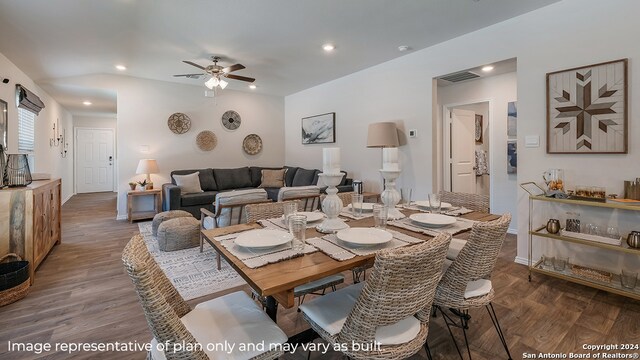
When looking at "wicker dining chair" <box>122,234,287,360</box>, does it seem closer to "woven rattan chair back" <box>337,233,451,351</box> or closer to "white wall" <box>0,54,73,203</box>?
"woven rattan chair back" <box>337,233,451,351</box>

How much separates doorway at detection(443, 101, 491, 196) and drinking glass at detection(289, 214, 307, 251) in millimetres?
4091

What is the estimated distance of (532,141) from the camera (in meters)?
2.91

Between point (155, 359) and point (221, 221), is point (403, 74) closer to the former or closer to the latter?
point (221, 221)

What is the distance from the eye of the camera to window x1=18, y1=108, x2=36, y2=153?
4.21m

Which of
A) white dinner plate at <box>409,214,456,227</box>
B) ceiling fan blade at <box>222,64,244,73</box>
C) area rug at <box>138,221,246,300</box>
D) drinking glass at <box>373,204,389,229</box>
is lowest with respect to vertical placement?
area rug at <box>138,221,246,300</box>

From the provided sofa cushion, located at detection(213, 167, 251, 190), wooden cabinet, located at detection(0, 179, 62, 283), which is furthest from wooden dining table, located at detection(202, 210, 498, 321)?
sofa cushion, located at detection(213, 167, 251, 190)

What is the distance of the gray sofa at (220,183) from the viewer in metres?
4.82

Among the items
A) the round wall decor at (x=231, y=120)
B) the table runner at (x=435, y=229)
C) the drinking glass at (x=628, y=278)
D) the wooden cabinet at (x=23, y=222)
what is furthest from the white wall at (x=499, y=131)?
the wooden cabinet at (x=23, y=222)

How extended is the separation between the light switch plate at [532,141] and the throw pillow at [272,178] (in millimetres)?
4407

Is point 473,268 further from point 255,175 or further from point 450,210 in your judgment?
point 255,175

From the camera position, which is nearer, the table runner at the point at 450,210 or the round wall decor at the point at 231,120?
the table runner at the point at 450,210

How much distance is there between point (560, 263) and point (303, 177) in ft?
13.5

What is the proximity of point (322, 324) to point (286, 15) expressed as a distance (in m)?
2.84

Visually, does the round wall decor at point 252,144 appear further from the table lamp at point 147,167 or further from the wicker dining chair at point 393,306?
the wicker dining chair at point 393,306
